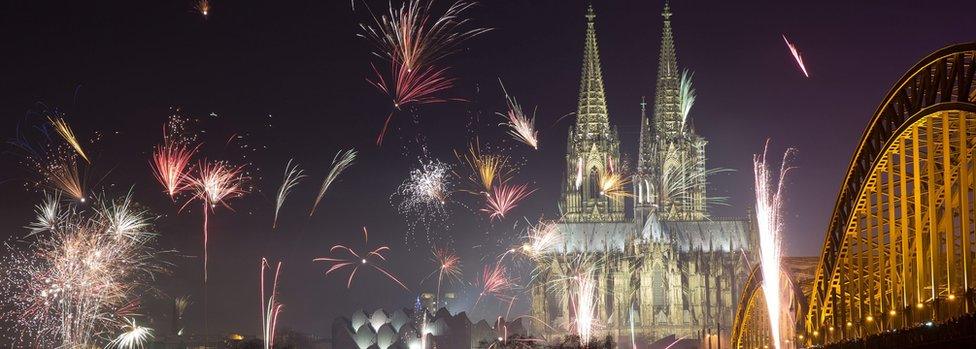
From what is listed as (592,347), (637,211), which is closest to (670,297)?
(637,211)

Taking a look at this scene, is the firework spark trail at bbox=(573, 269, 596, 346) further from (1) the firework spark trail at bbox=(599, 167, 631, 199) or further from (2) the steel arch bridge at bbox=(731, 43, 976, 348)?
(2) the steel arch bridge at bbox=(731, 43, 976, 348)

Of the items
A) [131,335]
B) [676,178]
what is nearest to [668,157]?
[676,178]

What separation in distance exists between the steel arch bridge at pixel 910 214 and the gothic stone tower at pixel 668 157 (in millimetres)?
93072

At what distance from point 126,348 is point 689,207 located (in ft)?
214

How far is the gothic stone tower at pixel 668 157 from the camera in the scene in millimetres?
153750

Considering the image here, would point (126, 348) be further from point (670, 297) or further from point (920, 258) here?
point (920, 258)

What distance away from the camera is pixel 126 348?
5389 inches

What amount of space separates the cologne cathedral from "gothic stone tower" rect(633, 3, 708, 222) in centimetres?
11

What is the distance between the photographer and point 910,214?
164 feet

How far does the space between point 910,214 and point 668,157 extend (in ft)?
341

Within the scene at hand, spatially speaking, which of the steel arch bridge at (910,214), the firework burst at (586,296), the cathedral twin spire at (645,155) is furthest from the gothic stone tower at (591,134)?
the steel arch bridge at (910,214)

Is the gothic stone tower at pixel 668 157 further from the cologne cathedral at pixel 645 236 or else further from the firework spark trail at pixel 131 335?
the firework spark trail at pixel 131 335

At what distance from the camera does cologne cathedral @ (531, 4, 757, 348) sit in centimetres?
14725

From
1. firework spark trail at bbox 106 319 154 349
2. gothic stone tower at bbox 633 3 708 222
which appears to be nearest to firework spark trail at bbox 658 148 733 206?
gothic stone tower at bbox 633 3 708 222
